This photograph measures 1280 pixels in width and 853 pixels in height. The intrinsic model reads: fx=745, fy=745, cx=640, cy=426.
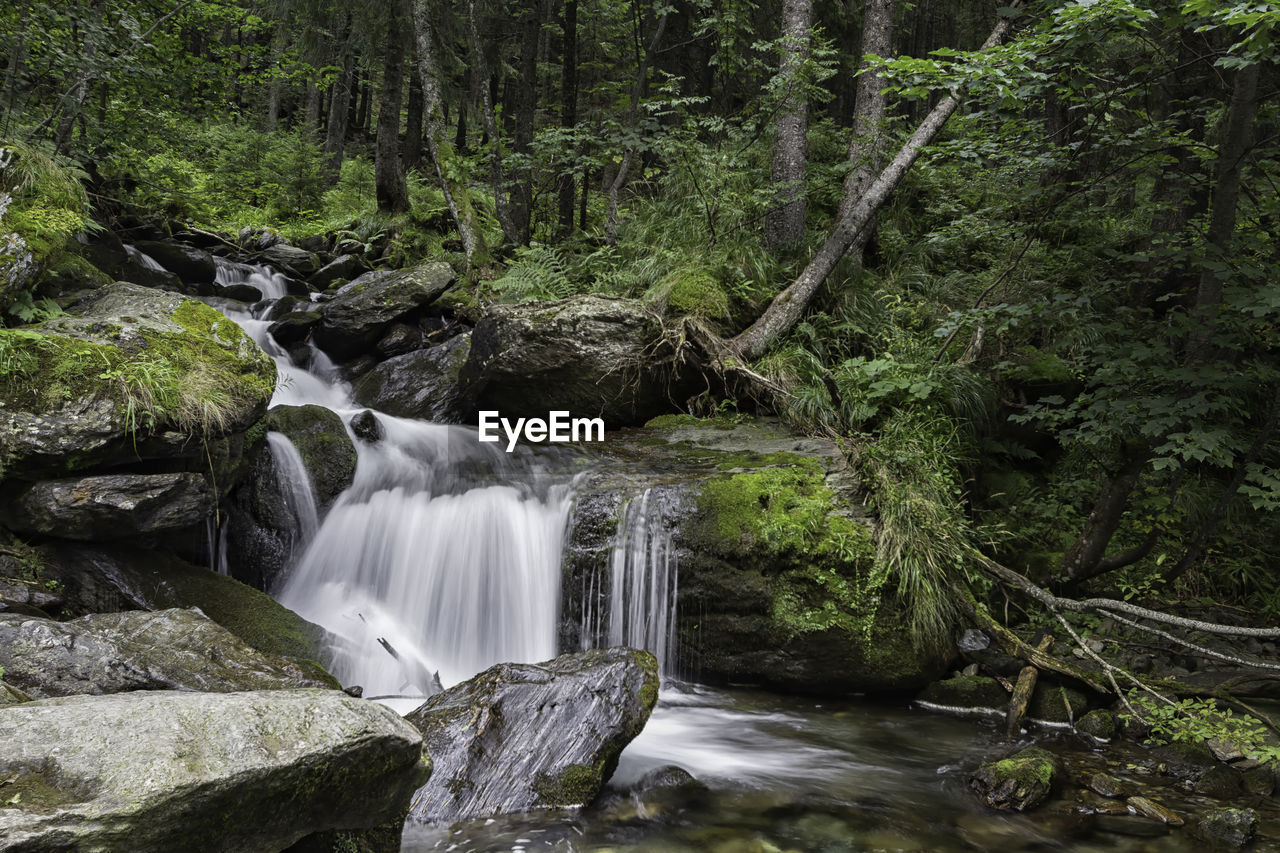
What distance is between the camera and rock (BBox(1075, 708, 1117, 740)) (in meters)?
5.24

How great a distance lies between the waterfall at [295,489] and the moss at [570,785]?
3928mm

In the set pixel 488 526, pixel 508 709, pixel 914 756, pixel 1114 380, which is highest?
pixel 1114 380

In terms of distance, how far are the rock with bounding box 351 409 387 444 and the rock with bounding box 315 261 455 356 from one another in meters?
2.70

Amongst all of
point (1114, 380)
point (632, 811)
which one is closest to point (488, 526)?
point (632, 811)

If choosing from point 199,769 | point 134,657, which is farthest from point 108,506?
point 199,769

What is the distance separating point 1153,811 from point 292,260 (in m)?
13.7

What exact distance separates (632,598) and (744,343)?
3.59m

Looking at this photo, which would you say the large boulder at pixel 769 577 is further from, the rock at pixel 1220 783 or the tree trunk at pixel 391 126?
the tree trunk at pixel 391 126

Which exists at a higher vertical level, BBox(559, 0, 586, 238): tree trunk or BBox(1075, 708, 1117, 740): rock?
BBox(559, 0, 586, 238): tree trunk

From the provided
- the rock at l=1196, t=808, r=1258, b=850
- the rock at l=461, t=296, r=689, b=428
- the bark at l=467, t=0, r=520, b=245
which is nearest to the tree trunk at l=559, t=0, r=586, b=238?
the bark at l=467, t=0, r=520, b=245

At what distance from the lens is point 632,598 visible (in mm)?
6309

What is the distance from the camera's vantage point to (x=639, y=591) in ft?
20.7

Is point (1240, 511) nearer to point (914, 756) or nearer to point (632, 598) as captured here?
point (914, 756)

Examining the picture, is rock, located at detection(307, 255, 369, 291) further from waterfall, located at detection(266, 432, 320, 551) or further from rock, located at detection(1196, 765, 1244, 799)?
rock, located at detection(1196, 765, 1244, 799)
